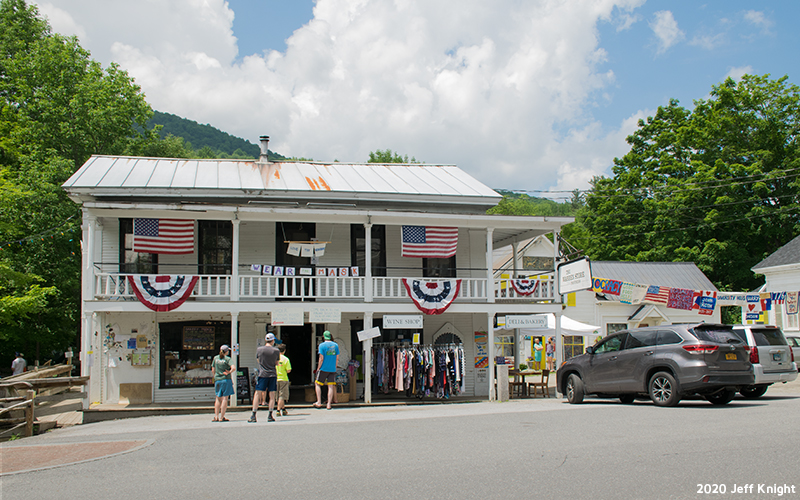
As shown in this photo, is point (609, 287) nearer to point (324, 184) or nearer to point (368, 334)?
point (368, 334)

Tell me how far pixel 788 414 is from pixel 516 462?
6441 mm

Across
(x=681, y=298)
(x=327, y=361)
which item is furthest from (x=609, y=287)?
(x=327, y=361)

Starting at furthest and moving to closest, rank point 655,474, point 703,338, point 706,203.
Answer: point 706,203 < point 703,338 < point 655,474

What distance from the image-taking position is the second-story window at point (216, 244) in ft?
61.4

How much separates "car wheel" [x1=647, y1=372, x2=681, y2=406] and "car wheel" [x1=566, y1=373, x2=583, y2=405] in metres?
2.14

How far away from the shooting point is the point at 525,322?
1758 centimetres

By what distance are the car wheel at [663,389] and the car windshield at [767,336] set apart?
4.21 metres

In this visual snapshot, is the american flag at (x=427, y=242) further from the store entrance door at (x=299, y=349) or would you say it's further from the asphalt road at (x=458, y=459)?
the asphalt road at (x=458, y=459)

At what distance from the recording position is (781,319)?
1181 inches

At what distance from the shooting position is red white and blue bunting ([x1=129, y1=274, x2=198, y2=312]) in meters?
15.9

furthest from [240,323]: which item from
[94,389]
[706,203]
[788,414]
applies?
[706,203]

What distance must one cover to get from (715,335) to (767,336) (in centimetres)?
401

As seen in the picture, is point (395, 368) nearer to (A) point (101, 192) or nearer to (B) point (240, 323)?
(B) point (240, 323)

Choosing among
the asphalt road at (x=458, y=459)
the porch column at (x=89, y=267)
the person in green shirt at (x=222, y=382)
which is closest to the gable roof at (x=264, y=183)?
the porch column at (x=89, y=267)
